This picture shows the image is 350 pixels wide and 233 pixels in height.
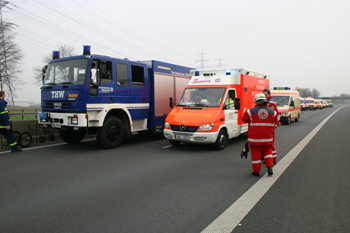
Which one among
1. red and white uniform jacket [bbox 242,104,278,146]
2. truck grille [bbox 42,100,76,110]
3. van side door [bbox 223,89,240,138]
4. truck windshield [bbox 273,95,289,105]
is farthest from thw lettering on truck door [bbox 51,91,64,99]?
truck windshield [bbox 273,95,289,105]

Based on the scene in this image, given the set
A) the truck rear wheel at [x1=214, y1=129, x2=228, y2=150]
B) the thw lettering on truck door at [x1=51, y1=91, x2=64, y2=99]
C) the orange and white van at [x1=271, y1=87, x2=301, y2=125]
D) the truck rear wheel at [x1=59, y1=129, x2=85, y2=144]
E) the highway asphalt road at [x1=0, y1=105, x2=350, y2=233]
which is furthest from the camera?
the orange and white van at [x1=271, y1=87, x2=301, y2=125]

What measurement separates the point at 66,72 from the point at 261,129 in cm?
619

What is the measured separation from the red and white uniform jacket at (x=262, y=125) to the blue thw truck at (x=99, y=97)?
4.72 meters

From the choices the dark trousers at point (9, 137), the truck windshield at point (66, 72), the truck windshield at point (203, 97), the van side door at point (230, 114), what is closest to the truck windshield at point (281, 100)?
the van side door at point (230, 114)

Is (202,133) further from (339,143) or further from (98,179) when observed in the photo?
(339,143)

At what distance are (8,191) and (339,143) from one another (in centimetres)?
1064

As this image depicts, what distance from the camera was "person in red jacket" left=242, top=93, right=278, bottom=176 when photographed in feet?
18.1

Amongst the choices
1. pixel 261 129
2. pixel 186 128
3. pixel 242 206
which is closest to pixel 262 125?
pixel 261 129

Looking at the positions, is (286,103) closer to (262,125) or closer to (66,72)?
(262,125)

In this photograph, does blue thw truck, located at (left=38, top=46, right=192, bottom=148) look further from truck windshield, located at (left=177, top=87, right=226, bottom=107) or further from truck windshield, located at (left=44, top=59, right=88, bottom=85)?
truck windshield, located at (left=177, top=87, right=226, bottom=107)

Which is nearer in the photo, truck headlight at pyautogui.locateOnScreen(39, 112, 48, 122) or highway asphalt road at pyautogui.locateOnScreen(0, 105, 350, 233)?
highway asphalt road at pyautogui.locateOnScreen(0, 105, 350, 233)

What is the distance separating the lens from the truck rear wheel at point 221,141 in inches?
333

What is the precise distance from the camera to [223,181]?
5.38 metres

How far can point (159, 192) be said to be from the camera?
473 cm
